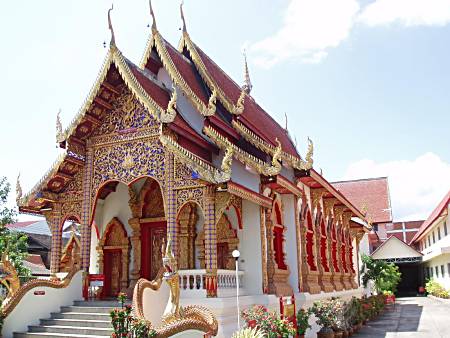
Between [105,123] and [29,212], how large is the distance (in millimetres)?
2632

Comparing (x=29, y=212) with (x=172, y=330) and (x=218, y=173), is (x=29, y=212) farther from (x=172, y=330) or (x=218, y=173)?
(x=172, y=330)

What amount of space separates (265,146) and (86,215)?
4.12 m

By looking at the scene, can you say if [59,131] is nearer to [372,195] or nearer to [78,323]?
[78,323]

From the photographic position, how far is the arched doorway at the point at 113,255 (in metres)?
11.3

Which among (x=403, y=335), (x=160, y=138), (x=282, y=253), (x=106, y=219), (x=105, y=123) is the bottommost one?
(x=403, y=335)

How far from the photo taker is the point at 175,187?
925 centimetres

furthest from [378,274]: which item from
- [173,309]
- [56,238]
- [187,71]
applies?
[173,309]

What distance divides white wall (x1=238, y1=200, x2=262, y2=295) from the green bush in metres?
20.8

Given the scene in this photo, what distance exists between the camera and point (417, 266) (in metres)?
41.5

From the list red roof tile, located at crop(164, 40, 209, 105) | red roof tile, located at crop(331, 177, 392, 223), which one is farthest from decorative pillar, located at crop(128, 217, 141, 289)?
red roof tile, located at crop(331, 177, 392, 223)

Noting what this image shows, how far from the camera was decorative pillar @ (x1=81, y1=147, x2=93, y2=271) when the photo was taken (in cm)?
991

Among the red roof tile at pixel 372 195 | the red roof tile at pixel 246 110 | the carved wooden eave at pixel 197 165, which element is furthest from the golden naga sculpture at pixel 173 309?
the red roof tile at pixel 372 195

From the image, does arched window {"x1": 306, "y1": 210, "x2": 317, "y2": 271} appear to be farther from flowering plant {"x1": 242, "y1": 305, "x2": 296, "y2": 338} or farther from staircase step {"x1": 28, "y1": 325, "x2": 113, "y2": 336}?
staircase step {"x1": 28, "y1": 325, "x2": 113, "y2": 336}

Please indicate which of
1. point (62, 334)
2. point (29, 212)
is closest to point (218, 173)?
point (62, 334)
